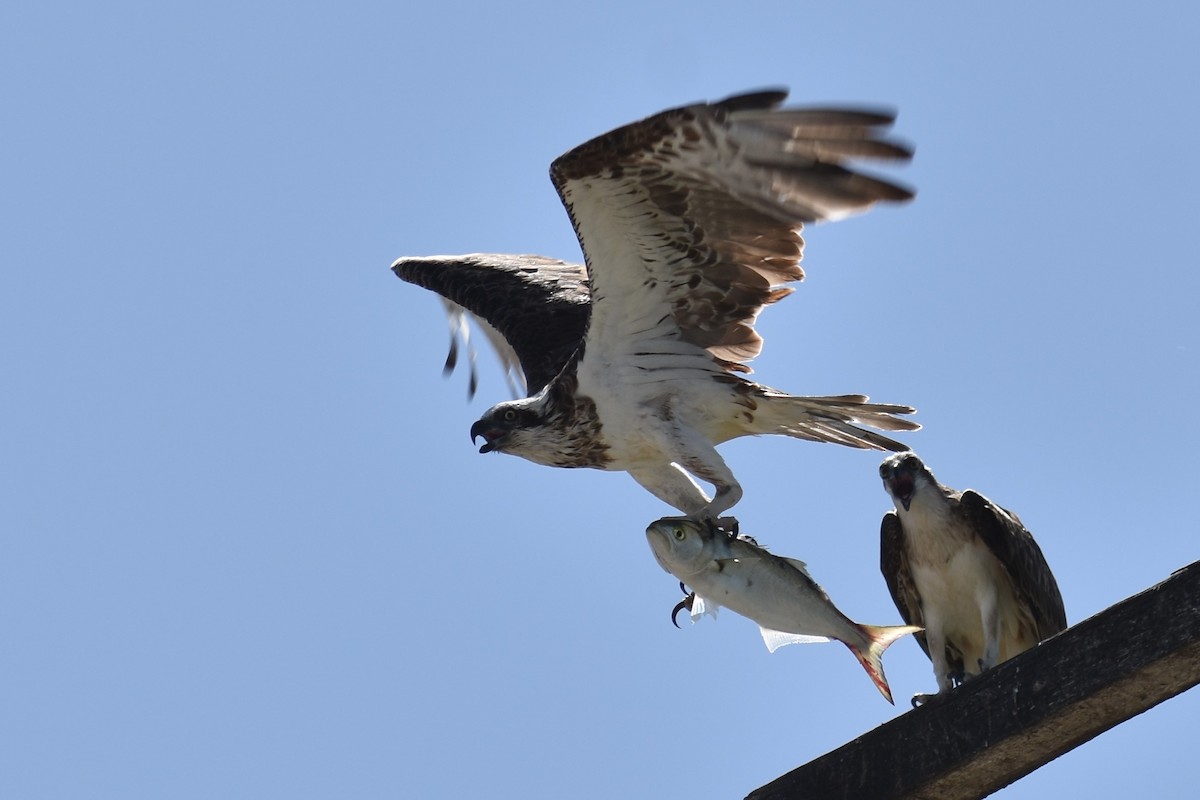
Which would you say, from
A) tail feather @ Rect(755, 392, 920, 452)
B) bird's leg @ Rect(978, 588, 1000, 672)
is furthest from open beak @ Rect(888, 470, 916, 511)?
tail feather @ Rect(755, 392, 920, 452)

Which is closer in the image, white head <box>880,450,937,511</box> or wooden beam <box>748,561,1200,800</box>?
wooden beam <box>748,561,1200,800</box>

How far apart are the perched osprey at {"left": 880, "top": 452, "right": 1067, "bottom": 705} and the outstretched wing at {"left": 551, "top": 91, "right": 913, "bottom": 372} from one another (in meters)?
1.13

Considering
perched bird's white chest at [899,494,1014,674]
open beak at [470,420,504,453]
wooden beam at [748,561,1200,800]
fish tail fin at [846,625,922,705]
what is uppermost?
open beak at [470,420,504,453]

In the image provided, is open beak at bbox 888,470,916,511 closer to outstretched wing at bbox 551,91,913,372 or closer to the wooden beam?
outstretched wing at bbox 551,91,913,372

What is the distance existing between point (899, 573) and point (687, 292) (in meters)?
1.68

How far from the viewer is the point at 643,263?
7109 millimetres

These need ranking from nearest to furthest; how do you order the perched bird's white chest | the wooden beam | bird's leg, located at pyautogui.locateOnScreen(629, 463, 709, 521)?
1. the wooden beam
2. the perched bird's white chest
3. bird's leg, located at pyautogui.locateOnScreen(629, 463, 709, 521)

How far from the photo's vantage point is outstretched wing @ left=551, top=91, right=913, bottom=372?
6129 mm

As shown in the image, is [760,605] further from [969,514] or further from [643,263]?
[643,263]

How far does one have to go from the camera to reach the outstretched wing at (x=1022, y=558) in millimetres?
5809

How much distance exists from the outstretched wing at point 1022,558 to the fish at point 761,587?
17.5 inches

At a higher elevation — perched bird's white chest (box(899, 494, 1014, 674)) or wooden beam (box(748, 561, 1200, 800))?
perched bird's white chest (box(899, 494, 1014, 674))

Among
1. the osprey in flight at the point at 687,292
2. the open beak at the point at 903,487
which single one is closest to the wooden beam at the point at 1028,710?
the open beak at the point at 903,487

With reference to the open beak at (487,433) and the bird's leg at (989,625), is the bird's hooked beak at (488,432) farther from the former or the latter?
the bird's leg at (989,625)
